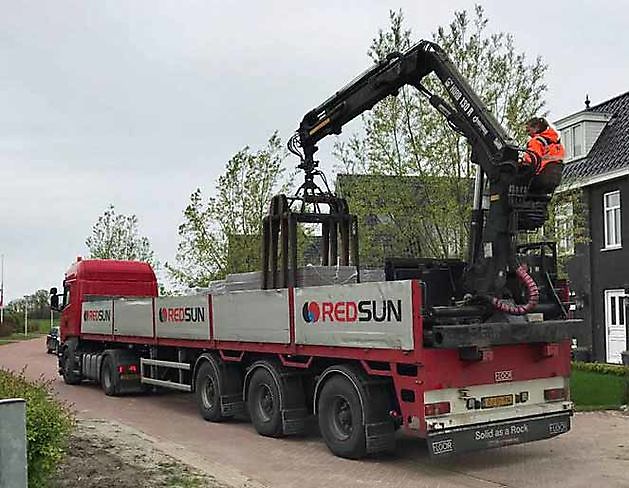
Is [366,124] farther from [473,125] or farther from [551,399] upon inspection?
[551,399]

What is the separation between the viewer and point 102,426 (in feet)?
45.2

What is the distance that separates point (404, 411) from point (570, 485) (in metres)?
1.96

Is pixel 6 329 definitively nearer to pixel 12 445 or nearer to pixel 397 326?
pixel 397 326

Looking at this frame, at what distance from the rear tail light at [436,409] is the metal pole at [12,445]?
5321mm

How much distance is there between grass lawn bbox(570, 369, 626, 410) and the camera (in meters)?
16.1

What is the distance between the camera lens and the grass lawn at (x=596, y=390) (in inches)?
633

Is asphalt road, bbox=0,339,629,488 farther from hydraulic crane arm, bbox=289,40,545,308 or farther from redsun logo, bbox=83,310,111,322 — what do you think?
redsun logo, bbox=83,310,111,322

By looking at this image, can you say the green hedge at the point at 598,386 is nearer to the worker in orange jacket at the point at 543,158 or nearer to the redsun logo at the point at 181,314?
the worker in orange jacket at the point at 543,158

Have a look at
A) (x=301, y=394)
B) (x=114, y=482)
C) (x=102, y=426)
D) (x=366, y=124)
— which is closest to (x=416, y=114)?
(x=366, y=124)

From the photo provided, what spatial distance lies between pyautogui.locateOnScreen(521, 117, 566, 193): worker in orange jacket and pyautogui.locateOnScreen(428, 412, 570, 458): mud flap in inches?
112

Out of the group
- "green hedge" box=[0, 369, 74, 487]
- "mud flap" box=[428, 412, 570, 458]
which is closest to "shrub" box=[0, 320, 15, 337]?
"mud flap" box=[428, 412, 570, 458]

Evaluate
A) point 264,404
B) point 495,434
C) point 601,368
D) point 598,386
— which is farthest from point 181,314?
point 601,368

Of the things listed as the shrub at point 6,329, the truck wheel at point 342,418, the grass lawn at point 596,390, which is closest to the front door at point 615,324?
the grass lawn at point 596,390

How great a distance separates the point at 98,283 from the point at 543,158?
43.1 ft
